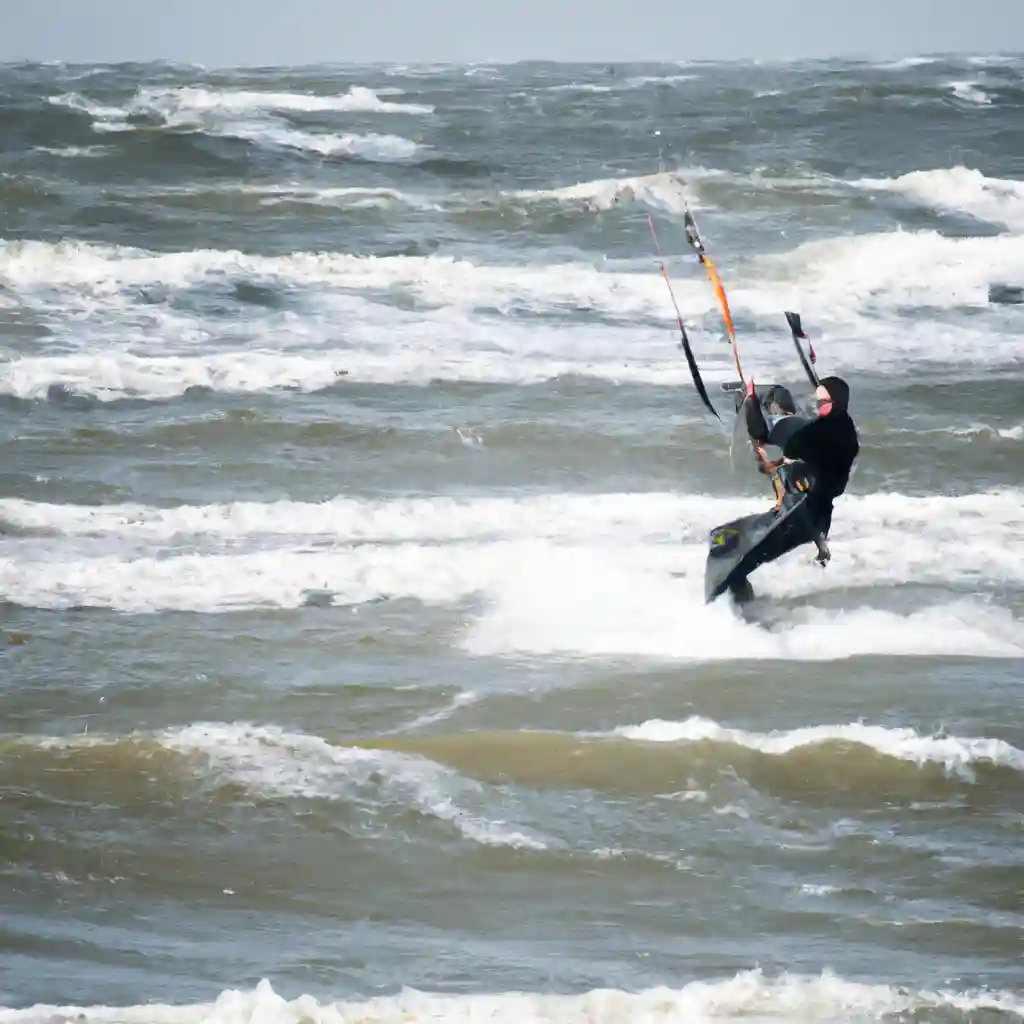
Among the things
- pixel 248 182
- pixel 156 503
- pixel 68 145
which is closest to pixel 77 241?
pixel 248 182

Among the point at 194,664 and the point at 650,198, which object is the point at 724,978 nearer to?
the point at 194,664

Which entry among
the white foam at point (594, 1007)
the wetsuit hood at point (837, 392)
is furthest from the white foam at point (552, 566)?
the white foam at point (594, 1007)

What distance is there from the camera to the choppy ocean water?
19.9 feet

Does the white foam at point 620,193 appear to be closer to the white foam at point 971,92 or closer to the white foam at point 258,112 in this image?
the white foam at point 258,112

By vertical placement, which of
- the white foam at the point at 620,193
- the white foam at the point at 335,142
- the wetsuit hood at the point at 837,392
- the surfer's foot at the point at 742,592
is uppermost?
the wetsuit hood at the point at 837,392

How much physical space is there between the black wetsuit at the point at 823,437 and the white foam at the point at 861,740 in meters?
1.41

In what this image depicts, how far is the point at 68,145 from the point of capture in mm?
26250

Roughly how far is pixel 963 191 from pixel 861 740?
17977 mm

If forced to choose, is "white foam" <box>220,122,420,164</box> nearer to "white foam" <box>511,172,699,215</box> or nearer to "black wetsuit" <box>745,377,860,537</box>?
"white foam" <box>511,172,699,215</box>

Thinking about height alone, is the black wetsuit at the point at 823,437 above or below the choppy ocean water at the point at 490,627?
above

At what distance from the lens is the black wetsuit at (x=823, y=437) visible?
8.27 meters

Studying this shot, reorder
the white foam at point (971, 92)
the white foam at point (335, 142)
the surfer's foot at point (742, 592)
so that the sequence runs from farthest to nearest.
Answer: the white foam at point (971, 92)
the white foam at point (335, 142)
the surfer's foot at point (742, 592)

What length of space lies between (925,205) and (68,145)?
13582mm

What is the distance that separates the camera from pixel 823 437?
8.32 meters
